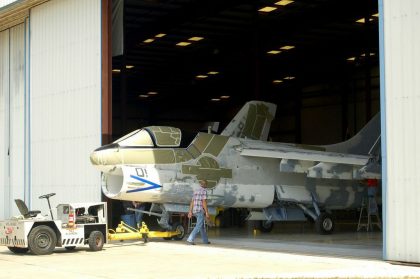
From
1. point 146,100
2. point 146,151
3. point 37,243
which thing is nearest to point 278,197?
point 146,151

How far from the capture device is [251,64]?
26766mm

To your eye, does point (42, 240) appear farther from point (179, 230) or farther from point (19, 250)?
point (179, 230)

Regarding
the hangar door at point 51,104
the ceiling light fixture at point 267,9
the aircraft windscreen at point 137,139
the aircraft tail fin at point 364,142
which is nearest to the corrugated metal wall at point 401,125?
the aircraft windscreen at point 137,139

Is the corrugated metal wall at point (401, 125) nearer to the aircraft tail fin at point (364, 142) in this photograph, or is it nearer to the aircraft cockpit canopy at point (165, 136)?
the aircraft cockpit canopy at point (165, 136)

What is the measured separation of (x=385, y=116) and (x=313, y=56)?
26.7 m

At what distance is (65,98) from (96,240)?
6512 mm

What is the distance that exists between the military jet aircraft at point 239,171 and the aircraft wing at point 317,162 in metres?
0.03

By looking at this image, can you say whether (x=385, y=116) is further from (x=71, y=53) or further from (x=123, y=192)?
(x=71, y=53)

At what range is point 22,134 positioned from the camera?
24188 millimetres

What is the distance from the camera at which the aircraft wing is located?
68.3 ft

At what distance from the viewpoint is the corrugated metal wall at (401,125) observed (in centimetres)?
1290

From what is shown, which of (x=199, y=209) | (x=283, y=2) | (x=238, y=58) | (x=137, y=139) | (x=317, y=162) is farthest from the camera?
(x=238, y=58)

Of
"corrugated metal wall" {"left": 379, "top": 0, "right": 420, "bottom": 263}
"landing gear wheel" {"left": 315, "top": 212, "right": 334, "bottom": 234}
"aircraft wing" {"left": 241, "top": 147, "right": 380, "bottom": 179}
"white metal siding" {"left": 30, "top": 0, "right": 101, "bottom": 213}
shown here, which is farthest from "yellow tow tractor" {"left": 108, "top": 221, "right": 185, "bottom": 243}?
"corrugated metal wall" {"left": 379, "top": 0, "right": 420, "bottom": 263}

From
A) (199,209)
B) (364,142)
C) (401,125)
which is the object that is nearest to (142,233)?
(199,209)
